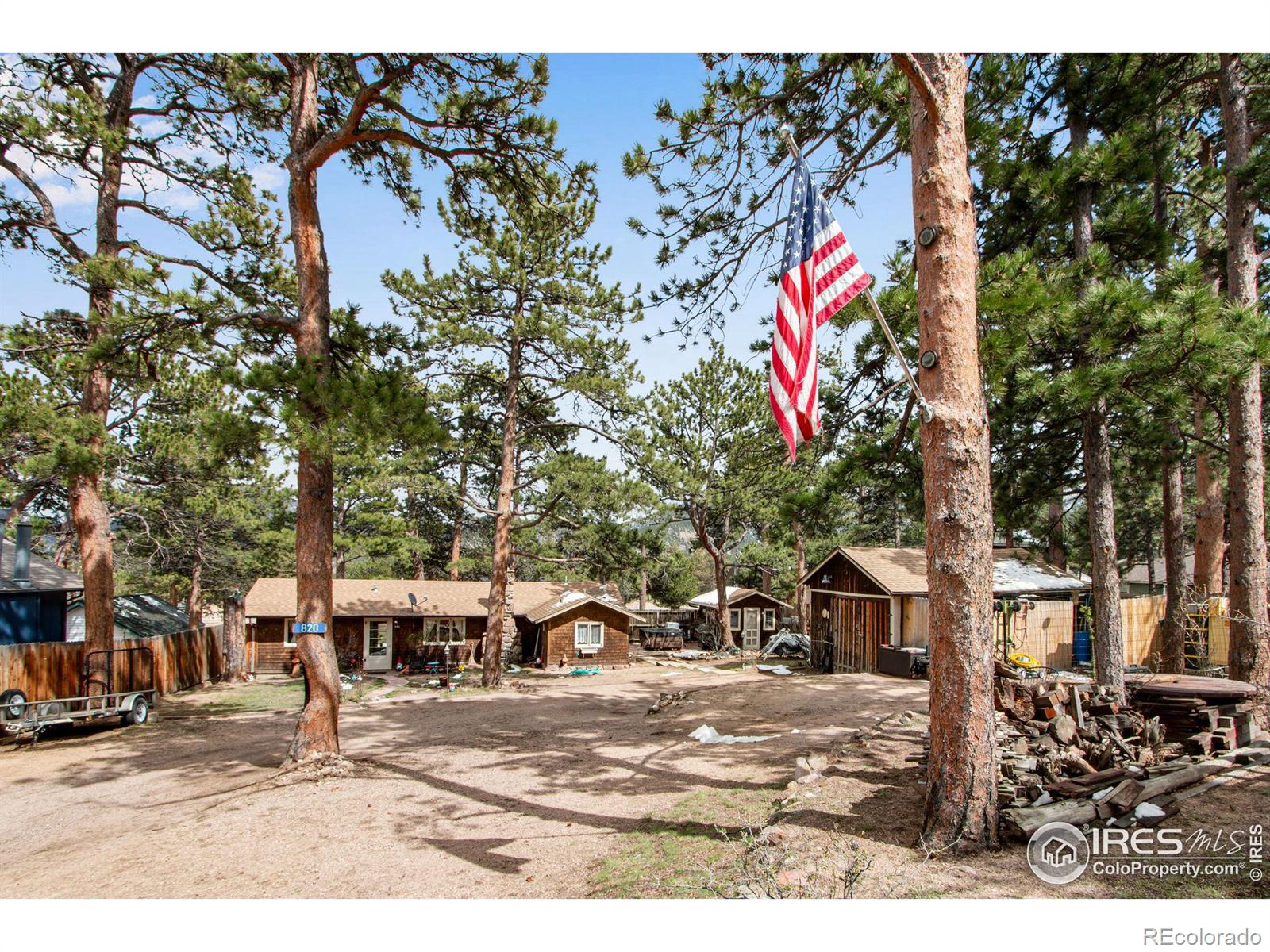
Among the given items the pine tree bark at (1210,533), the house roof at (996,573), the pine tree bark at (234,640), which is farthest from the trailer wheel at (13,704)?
the pine tree bark at (1210,533)

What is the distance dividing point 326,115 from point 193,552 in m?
25.3

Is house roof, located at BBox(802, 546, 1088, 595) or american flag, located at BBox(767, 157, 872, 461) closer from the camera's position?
american flag, located at BBox(767, 157, 872, 461)

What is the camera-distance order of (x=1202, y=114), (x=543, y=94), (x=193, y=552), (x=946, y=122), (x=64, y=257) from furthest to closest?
1. (x=193, y=552)
2. (x=64, y=257)
3. (x=1202, y=114)
4. (x=543, y=94)
5. (x=946, y=122)

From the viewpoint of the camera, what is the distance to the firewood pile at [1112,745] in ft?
16.9

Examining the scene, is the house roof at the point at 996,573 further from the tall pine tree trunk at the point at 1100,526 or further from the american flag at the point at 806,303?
the american flag at the point at 806,303

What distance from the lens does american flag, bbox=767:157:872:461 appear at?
209 inches

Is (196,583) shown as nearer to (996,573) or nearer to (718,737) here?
(718,737)

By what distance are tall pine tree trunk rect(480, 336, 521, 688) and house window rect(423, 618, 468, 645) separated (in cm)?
580

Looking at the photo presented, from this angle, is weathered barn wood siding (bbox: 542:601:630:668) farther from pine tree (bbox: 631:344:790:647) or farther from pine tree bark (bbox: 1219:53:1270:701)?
pine tree bark (bbox: 1219:53:1270:701)

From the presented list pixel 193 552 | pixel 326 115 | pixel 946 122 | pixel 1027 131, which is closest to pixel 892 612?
pixel 1027 131

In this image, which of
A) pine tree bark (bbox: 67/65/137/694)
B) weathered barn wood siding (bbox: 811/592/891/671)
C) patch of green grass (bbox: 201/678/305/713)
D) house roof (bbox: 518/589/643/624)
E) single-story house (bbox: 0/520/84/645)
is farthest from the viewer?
house roof (bbox: 518/589/643/624)

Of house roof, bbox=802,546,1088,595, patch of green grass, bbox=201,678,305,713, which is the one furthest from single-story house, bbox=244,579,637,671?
house roof, bbox=802,546,1088,595

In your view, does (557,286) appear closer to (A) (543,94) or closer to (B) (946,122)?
(A) (543,94)

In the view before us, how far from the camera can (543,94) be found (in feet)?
29.7
